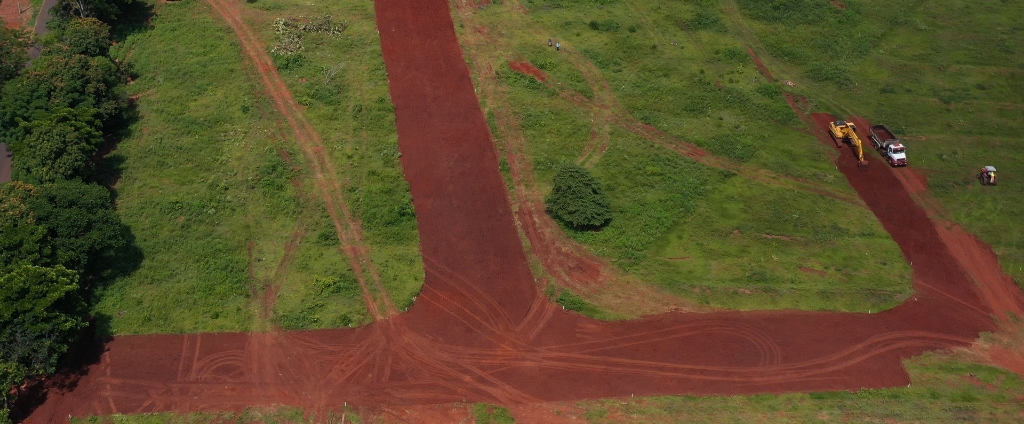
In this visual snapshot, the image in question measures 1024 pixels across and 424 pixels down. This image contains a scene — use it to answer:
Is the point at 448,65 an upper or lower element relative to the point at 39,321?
upper

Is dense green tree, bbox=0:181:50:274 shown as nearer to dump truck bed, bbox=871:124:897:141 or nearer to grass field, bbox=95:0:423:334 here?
grass field, bbox=95:0:423:334

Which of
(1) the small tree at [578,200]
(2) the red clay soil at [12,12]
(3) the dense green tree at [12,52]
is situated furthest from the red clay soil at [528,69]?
(2) the red clay soil at [12,12]

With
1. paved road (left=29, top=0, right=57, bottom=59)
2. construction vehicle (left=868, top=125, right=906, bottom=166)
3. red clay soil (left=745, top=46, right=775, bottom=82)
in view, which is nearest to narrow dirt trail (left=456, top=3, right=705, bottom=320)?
red clay soil (left=745, top=46, right=775, bottom=82)

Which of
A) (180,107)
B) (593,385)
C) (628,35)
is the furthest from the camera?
(628,35)

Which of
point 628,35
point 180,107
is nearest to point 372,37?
point 180,107

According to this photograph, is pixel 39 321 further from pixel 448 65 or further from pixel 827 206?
pixel 827 206

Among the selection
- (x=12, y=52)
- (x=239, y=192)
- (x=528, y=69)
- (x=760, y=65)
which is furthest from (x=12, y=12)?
(x=760, y=65)

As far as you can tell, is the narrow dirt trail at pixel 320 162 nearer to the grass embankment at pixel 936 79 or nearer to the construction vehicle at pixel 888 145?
the construction vehicle at pixel 888 145
